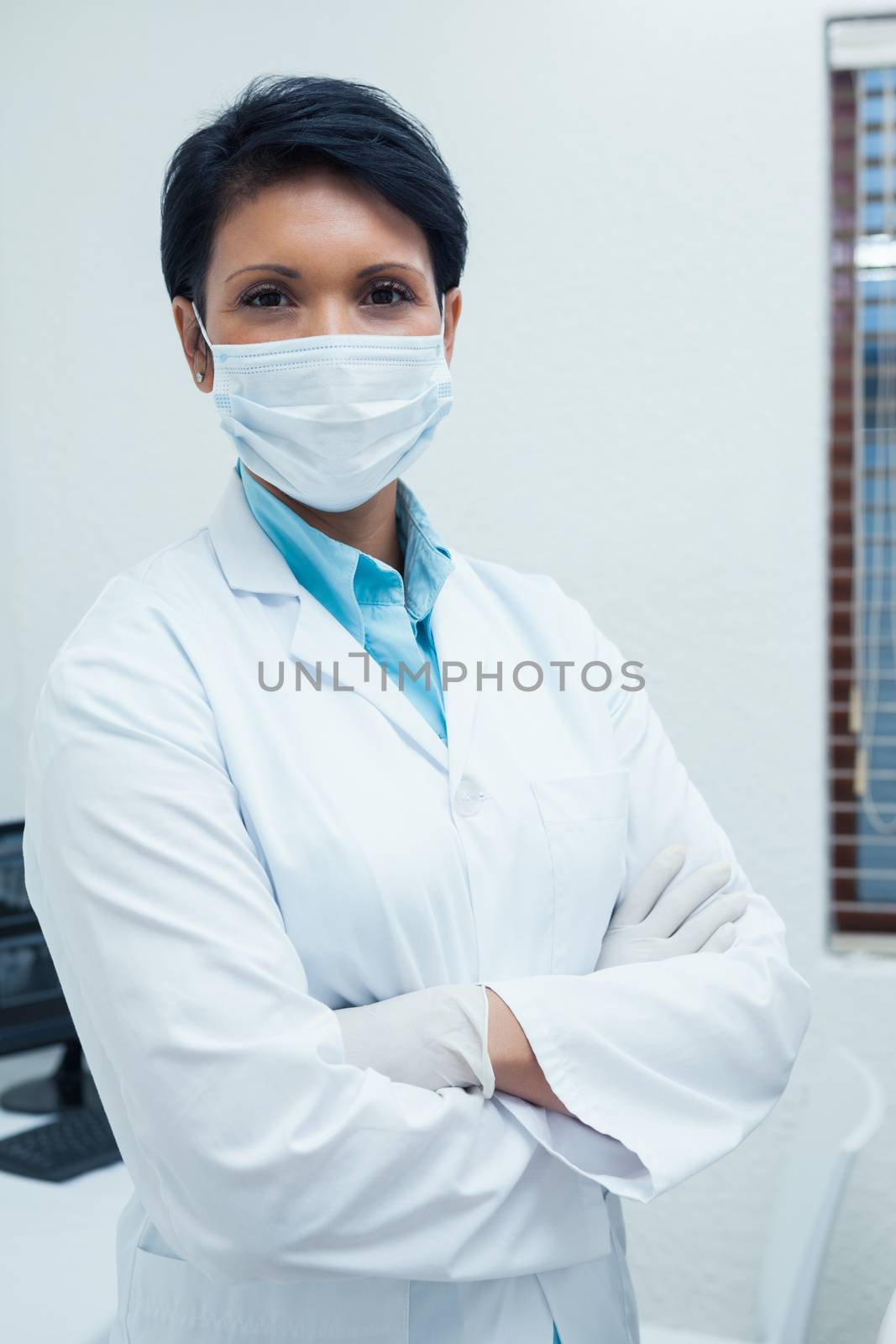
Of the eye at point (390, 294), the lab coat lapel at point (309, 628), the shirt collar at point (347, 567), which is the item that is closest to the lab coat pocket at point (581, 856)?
the lab coat lapel at point (309, 628)

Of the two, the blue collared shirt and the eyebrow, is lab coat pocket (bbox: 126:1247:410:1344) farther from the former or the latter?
the eyebrow

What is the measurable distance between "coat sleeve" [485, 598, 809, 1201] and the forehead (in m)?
0.62

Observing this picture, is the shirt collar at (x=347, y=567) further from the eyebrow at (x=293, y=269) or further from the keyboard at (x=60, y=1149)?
the keyboard at (x=60, y=1149)

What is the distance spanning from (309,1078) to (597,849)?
1.14ft

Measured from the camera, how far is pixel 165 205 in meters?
1.06

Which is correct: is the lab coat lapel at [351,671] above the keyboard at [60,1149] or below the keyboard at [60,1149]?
above

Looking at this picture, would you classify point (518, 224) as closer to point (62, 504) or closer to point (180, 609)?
point (62, 504)

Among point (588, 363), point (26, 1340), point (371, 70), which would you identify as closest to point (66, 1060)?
point (26, 1340)

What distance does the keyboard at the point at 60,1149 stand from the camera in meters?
1.53


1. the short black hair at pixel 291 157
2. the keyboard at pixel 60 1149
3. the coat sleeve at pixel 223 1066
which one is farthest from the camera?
the keyboard at pixel 60 1149

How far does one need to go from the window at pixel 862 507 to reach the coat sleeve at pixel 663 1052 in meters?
0.87

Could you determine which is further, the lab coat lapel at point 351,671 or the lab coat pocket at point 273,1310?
the lab coat lapel at point 351,671

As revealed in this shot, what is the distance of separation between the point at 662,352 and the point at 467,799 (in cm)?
107

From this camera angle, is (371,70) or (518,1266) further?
(371,70)
